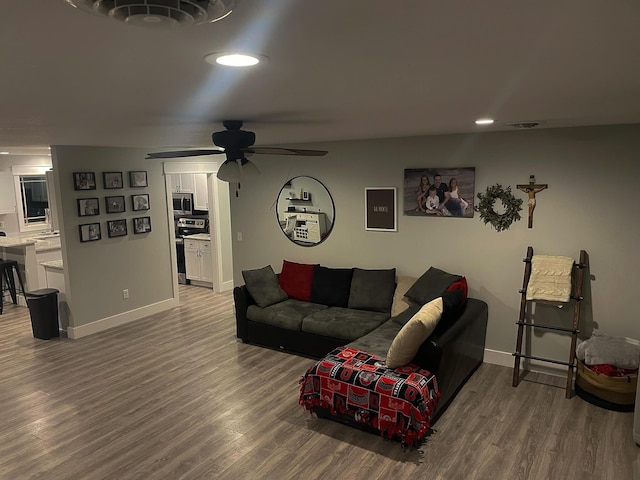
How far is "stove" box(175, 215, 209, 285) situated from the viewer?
8117 mm

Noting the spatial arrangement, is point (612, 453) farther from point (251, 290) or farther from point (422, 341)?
point (251, 290)

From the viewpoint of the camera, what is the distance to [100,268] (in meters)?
5.67

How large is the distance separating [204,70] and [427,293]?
3.41 m

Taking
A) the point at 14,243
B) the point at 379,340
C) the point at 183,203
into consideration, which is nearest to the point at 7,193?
the point at 14,243

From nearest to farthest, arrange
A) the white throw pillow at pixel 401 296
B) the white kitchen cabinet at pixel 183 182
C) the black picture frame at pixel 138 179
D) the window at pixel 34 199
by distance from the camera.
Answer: the white throw pillow at pixel 401 296 < the black picture frame at pixel 138 179 < the white kitchen cabinet at pixel 183 182 < the window at pixel 34 199

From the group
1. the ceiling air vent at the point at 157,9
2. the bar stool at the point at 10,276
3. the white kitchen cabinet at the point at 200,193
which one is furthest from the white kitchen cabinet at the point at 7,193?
the ceiling air vent at the point at 157,9

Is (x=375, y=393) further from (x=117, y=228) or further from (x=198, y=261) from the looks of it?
(x=198, y=261)

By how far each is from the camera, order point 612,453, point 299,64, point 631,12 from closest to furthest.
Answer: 1. point 631,12
2. point 299,64
3. point 612,453

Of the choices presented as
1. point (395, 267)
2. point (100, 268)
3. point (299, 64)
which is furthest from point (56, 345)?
point (299, 64)

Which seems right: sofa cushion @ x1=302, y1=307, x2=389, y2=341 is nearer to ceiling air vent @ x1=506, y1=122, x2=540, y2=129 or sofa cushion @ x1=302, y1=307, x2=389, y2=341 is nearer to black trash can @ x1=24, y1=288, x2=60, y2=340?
ceiling air vent @ x1=506, y1=122, x2=540, y2=129

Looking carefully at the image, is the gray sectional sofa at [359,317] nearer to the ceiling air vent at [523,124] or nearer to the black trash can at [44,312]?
the ceiling air vent at [523,124]

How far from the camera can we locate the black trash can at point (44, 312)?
5.29 meters

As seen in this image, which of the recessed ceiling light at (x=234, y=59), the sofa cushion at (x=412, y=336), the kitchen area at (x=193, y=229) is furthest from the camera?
the kitchen area at (x=193, y=229)

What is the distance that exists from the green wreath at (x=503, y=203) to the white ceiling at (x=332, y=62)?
1465 millimetres
